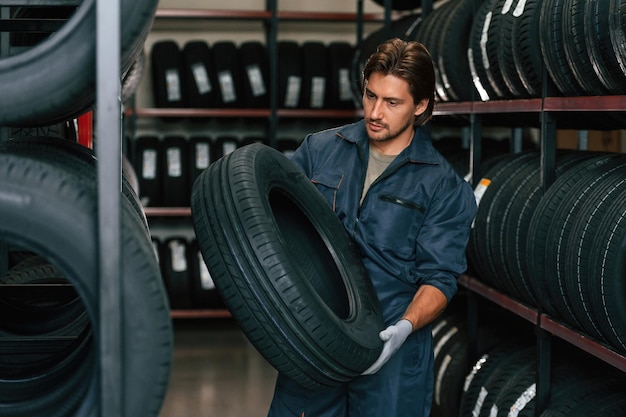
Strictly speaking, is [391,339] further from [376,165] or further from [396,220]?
[376,165]

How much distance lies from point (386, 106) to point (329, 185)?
318 mm

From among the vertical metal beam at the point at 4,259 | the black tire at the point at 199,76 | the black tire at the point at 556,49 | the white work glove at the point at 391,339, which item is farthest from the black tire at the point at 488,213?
the black tire at the point at 199,76

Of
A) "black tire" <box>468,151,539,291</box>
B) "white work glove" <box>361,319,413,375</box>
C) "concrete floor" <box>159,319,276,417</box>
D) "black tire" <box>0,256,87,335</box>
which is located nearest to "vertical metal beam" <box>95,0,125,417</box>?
"black tire" <box>0,256,87,335</box>

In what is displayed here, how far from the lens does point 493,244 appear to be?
3.53m

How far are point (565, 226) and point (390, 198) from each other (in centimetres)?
63

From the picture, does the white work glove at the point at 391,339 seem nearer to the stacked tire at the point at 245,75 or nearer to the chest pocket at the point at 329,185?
the chest pocket at the point at 329,185

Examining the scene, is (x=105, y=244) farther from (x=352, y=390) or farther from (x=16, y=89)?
(x=352, y=390)

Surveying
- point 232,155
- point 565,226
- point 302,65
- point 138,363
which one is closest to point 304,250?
point 232,155

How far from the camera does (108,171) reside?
4.59 feet

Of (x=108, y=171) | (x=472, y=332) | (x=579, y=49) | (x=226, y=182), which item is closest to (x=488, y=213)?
(x=472, y=332)

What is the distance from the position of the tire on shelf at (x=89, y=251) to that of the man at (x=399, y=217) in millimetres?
1210

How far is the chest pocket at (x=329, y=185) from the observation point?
2.82 meters

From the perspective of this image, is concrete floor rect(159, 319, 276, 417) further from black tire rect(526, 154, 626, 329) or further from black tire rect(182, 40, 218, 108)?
black tire rect(526, 154, 626, 329)

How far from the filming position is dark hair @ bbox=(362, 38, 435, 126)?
2707 mm
